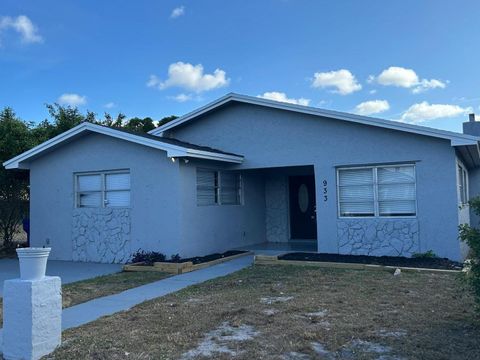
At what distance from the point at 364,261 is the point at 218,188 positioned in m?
5.04

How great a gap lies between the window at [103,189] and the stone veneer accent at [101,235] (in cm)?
23

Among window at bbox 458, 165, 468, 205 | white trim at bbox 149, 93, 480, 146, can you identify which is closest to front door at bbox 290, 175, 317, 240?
white trim at bbox 149, 93, 480, 146

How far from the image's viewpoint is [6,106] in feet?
56.5

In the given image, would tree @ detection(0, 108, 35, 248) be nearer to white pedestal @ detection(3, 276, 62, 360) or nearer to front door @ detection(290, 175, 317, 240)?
front door @ detection(290, 175, 317, 240)

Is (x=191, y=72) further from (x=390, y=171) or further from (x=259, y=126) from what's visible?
(x=390, y=171)

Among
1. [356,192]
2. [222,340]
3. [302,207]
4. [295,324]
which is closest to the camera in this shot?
[222,340]

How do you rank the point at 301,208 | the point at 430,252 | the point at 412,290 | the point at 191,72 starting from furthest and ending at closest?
the point at 191,72 → the point at 301,208 → the point at 430,252 → the point at 412,290

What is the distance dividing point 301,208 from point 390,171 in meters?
4.77

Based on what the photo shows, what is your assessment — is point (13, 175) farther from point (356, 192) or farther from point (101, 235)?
point (356, 192)

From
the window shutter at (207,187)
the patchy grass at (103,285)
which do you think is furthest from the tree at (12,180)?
the patchy grass at (103,285)

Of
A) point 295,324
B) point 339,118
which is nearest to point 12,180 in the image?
point 339,118

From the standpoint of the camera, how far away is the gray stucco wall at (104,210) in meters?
12.7

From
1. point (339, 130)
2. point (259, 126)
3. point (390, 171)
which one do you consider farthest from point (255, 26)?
point (390, 171)

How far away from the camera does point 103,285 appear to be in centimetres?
958
